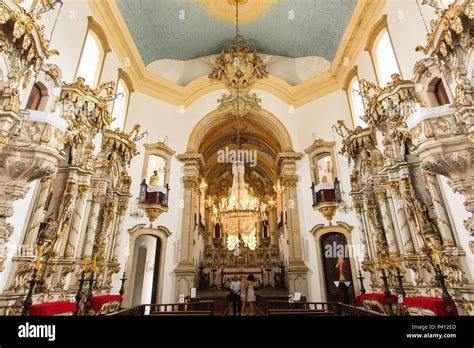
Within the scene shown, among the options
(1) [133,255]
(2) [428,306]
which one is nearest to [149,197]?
(1) [133,255]

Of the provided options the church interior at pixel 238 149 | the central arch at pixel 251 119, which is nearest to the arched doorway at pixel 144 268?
the church interior at pixel 238 149

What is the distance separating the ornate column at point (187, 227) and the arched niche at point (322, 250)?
16.8ft

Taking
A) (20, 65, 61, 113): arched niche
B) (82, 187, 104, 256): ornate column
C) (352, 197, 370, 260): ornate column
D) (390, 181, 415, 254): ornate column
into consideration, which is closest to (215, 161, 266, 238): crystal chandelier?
(352, 197, 370, 260): ornate column

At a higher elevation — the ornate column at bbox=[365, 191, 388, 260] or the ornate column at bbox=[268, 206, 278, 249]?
the ornate column at bbox=[268, 206, 278, 249]

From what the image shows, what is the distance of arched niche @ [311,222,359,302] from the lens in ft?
30.9

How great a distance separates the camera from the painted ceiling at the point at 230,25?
10.2 metres

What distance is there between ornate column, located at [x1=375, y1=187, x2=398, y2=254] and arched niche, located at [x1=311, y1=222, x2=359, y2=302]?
2.47 metres

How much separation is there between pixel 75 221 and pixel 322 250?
8.83 m

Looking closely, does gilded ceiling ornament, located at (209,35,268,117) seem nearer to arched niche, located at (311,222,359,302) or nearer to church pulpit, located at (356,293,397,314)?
A: arched niche, located at (311,222,359,302)

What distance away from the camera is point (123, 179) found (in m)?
9.56

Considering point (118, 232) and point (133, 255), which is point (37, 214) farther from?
point (133, 255)

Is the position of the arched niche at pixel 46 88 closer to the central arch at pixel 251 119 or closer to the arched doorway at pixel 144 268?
the central arch at pixel 251 119

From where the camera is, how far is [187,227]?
11.1m

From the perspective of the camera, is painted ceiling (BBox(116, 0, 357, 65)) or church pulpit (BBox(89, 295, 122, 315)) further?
painted ceiling (BBox(116, 0, 357, 65))
